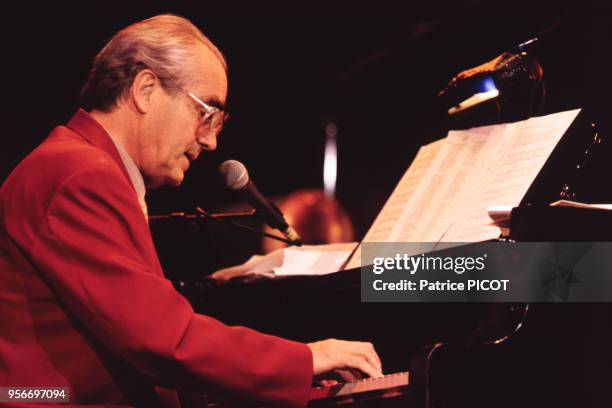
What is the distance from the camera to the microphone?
2.64 meters

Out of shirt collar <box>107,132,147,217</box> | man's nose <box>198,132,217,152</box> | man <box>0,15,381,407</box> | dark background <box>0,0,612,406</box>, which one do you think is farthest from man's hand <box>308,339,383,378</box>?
man's nose <box>198,132,217,152</box>

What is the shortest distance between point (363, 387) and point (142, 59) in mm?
1142

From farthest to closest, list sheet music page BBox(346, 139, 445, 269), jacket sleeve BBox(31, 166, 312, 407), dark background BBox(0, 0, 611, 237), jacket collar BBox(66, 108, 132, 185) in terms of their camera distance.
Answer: dark background BBox(0, 0, 611, 237), sheet music page BBox(346, 139, 445, 269), jacket collar BBox(66, 108, 132, 185), jacket sleeve BBox(31, 166, 312, 407)

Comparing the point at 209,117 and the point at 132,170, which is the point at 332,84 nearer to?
the point at 209,117

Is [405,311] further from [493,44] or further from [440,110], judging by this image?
[440,110]

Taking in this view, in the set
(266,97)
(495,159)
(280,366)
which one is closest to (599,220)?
(495,159)

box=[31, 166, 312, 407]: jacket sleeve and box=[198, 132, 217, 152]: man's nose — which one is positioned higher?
box=[198, 132, 217, 152]: man's nose

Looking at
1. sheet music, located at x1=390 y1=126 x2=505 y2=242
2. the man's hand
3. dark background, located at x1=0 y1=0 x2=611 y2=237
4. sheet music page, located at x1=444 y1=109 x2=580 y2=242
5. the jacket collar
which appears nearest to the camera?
the man's hand

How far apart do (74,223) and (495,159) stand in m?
1.40

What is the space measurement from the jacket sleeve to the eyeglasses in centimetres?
50

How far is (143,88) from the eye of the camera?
2.05 meters

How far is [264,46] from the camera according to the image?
6215 mm

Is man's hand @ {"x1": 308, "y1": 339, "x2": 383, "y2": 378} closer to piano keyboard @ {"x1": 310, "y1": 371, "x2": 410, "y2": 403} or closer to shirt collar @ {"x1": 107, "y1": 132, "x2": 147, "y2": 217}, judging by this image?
piano keyboard @ {"x1": 310, "y1": 371, "x2": 410, "y2": 403}

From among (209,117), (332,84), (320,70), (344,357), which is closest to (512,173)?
(344,357)
